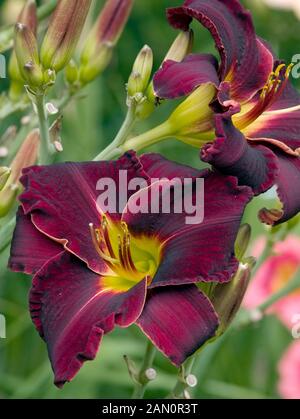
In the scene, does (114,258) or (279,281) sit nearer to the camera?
(114,258)

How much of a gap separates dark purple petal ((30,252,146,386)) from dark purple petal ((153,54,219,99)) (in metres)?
0.20

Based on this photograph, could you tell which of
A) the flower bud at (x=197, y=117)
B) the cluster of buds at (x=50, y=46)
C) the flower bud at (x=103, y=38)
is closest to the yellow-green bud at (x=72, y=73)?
the flower bud at (x=103, y=38)

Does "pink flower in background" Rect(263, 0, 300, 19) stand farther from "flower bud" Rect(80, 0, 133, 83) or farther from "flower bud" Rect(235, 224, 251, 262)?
"flower bud" Rect(235, 224, 251, 262)

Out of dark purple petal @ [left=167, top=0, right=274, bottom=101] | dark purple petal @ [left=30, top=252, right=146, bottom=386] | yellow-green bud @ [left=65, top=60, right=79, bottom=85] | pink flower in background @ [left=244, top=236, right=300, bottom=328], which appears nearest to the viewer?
dark purple petal @ [left=30, top=252, right=146, bottom=386]

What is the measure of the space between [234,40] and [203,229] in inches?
8.8

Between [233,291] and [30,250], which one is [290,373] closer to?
[233,291]

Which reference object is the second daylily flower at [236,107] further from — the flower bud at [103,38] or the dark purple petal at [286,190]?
the flower bud at [103,38]

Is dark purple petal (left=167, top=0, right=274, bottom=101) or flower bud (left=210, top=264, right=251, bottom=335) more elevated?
dark purple petal (left=167, top=0, right=274, bottom=101)

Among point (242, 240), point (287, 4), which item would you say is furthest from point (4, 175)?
point (287, 4)

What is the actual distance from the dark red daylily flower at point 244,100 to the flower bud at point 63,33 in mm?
107

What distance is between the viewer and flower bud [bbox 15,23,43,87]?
3.19 feet

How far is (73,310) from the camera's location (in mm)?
884

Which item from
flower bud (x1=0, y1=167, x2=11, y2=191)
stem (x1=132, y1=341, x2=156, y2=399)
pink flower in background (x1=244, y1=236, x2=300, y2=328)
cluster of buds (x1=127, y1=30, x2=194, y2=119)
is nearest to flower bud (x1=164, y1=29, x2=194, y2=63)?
cluster of buds (x1=127, y1=30, x2=194, y2=119)

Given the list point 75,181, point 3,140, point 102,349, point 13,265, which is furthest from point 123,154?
point 102,349
